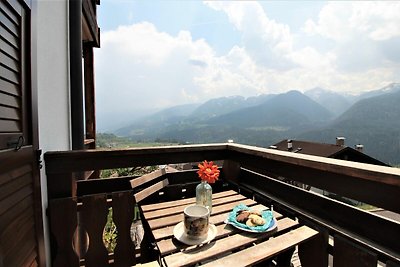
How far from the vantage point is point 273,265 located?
1.51 meters

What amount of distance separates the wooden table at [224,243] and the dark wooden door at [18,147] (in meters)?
0.59

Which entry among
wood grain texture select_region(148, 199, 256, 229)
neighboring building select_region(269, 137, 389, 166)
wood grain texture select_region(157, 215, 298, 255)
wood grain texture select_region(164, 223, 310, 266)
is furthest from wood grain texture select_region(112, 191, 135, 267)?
neighboring building select_region(269, 137, 389, 166)

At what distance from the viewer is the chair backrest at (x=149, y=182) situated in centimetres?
183

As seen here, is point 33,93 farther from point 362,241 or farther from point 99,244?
point 362,241

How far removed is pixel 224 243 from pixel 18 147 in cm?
105

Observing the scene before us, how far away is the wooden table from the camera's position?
106 centimetres

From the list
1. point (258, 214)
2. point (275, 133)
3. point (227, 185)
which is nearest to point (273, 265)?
point (258, 214)

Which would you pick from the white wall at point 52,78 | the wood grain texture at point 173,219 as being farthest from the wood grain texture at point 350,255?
the white wall at point 52,78

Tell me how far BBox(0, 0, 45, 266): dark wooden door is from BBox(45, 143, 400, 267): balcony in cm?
32

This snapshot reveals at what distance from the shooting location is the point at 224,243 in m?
1.17

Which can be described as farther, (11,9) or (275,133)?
(275,133)

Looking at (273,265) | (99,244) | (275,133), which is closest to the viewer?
(273,265)

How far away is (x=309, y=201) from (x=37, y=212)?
159 cm

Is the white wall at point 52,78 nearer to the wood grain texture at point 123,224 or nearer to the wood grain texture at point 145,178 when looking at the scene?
the wood grain texture at point 123,224
